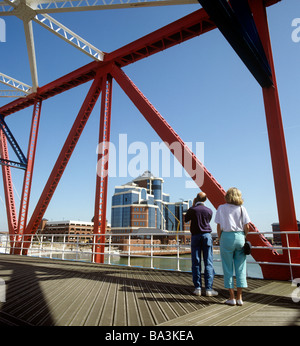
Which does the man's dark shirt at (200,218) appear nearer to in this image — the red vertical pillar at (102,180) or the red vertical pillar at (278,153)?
the red vertical pillar at (278,153)

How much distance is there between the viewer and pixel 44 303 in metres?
2.84

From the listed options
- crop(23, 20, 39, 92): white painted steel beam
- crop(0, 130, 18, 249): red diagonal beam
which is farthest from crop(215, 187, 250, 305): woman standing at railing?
crop(0, 130, 18, 249): red diagonal beam

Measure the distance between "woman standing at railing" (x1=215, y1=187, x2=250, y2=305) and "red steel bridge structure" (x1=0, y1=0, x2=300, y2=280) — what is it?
83.1 inches

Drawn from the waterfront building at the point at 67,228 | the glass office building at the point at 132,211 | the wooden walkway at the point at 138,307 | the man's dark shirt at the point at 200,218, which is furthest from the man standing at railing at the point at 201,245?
the waterfront building at the point at 67,228

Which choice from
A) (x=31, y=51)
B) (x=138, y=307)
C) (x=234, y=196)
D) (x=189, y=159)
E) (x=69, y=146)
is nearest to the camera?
(x=138, y=307)

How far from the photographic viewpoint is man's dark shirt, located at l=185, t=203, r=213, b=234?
3.43 metres

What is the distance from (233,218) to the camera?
2.89 metres

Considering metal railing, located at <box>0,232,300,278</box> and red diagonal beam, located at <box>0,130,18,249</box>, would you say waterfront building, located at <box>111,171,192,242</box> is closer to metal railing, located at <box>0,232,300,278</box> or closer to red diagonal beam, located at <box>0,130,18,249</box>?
metal railing, located at <box>0,232,300,278</box>

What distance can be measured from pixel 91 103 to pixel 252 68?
742cm

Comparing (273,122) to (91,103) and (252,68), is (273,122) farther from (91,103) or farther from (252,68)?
(91,103)

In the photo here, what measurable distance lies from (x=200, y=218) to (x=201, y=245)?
39 cm

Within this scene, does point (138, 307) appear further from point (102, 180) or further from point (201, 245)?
point (102, 180)

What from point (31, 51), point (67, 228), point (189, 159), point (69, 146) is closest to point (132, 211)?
point (67, 228)
